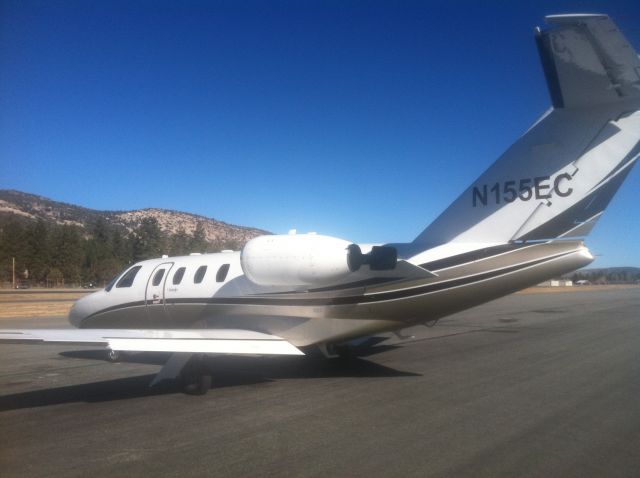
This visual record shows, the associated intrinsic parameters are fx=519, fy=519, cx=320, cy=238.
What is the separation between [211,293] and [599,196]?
7.86 metres

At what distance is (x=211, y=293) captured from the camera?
11492mm

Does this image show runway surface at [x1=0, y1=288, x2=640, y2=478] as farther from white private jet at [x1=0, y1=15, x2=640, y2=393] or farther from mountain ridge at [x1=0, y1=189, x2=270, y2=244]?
mountain ridge at [x1=0, y1=189, x2=270, y2=244]

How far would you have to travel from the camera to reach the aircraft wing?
8227 millimetres

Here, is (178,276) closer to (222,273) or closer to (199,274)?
(199,274)

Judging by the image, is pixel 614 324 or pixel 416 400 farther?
pixel 614 324

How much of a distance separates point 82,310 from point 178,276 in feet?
11.2

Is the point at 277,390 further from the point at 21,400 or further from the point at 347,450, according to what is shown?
the point at 21,400

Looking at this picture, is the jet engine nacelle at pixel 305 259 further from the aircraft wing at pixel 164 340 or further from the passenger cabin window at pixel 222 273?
the passenger cabin window at pixel 222 273

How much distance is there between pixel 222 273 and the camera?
11.5m

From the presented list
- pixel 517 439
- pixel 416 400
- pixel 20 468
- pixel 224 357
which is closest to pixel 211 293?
pixel 224 357

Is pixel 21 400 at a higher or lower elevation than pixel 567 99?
lower

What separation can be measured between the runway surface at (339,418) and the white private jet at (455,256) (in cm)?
98

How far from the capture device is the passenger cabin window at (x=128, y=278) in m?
13.4

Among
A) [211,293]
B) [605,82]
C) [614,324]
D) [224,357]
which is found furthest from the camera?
[614,324]
